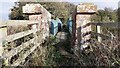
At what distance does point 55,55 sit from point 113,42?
9.23 ft

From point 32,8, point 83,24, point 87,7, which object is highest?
point 87,7

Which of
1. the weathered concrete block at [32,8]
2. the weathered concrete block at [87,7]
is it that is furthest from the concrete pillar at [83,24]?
the weathered concrete block at [32,8]

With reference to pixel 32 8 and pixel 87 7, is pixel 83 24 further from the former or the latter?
pixel 32 8

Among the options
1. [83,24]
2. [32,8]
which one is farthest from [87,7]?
[32,8]

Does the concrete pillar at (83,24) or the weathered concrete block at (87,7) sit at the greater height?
the weathered concrete block at (87,7)

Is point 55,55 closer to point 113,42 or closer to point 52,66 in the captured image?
point 52,66

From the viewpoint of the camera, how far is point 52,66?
18.7ft

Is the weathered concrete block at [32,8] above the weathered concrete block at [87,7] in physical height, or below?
below

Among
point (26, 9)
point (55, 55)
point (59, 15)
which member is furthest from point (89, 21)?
point (59, 15)

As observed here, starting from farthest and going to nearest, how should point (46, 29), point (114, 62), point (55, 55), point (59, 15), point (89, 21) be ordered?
point (59, 15), point (46, 29), point (89, 21), point (55, 55), point (114, 62)

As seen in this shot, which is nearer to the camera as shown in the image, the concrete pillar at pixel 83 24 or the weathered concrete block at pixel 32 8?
the concrete pillar at pixel 83 24

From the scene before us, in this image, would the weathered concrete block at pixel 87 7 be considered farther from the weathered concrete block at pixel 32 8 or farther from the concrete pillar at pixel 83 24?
the weathered concrete block at pixel 32 8

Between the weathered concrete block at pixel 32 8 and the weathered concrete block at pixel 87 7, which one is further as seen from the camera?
the weathered concrete block at pixel 32 8

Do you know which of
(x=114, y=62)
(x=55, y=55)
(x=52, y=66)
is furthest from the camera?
(x=55, y=55)
